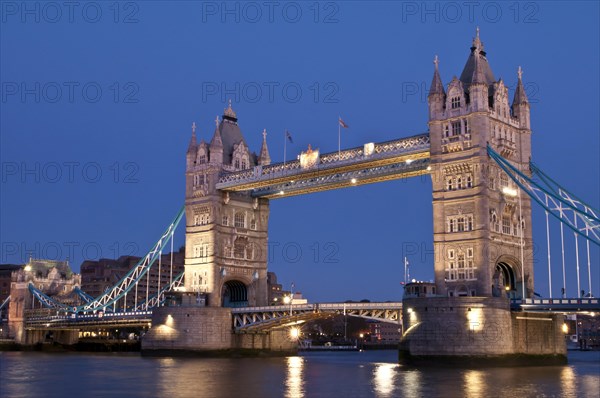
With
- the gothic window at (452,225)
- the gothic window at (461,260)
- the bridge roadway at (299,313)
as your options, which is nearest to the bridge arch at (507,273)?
the bridge roadway at (299,313)

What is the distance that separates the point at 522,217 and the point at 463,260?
785 cm

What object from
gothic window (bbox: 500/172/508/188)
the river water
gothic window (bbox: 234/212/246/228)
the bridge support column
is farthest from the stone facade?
gothic window (bbox: 500/172/508/188)

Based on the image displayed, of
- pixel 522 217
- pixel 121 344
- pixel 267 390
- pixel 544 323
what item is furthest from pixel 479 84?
pixel 121 344

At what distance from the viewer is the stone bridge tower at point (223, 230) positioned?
89625mm

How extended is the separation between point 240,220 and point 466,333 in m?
36.0

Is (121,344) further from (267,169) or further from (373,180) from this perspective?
(373,180)

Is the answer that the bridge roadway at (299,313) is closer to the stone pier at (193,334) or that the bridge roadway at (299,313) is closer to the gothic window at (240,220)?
the stone pier at (193,334)

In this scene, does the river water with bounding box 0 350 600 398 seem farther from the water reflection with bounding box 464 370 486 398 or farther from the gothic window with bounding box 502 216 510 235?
the gothic window with bounding box 502 216 510 235

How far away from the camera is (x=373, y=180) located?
262ft

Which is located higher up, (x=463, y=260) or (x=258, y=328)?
(x=463, y=260)

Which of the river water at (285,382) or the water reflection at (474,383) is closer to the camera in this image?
the water reflection at (474,383)

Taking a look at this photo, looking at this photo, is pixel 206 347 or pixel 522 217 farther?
pixel 206 347

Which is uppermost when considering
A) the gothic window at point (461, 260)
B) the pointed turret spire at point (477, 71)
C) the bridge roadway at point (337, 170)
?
the pointed turret spire at point (477, 71)

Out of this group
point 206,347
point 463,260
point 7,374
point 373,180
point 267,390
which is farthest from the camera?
point 206,347
